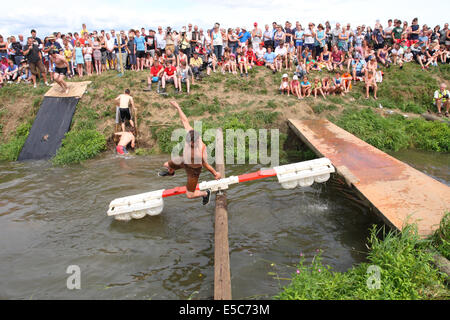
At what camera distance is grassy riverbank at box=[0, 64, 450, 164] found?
11.2m

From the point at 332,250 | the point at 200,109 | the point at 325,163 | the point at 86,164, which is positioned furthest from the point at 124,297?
the point at 200,109

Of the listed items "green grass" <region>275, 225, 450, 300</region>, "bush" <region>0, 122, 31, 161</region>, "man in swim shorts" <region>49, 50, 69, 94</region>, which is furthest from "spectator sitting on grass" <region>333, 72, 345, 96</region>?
"bush" <region>0, 122, 31, 161</region>

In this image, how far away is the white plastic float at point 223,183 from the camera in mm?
6203

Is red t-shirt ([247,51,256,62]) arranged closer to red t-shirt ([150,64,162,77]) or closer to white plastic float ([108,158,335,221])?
red t-shirt ([150,64,162,77])

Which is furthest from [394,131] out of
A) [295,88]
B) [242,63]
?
[242,63]

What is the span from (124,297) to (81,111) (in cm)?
954

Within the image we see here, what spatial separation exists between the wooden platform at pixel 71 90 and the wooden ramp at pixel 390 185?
30.8 ft

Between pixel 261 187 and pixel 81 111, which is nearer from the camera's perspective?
pixel 261 187

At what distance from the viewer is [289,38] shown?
50.5ft

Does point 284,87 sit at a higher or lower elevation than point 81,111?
higher

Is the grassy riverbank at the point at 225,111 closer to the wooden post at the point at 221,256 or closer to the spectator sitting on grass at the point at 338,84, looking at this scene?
Result: the spectator sitting on grass at the point at 338,84
